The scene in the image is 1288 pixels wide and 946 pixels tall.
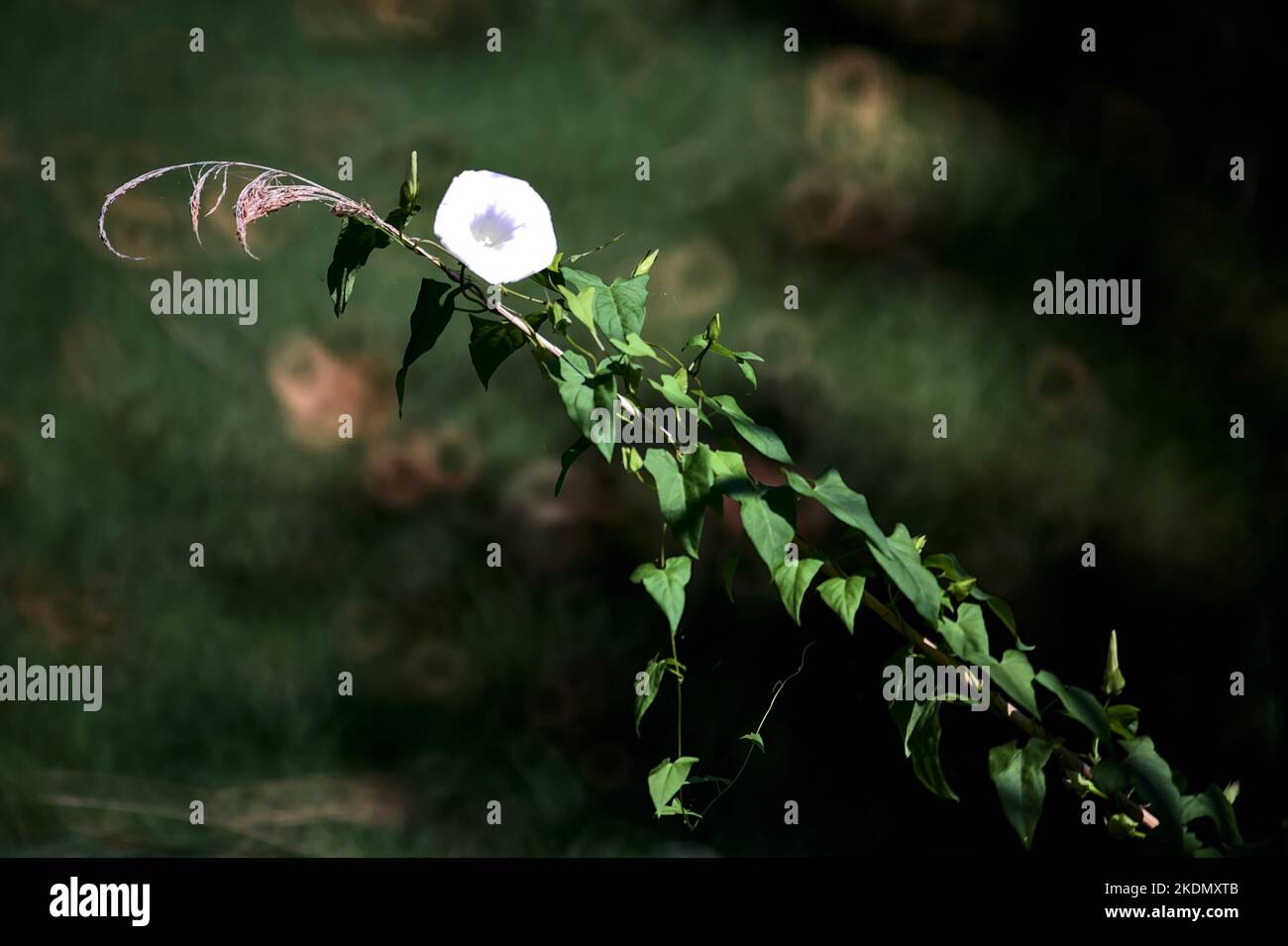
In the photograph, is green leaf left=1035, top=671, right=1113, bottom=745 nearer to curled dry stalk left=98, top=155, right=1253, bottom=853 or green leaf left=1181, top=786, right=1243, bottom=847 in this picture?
curled dry stalk left=98, top=155, right=1253, bottom=853

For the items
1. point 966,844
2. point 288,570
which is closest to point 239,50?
point 288,570

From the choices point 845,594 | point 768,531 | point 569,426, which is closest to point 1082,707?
point 845,594

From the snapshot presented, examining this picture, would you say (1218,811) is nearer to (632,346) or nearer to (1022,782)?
(1022,782)

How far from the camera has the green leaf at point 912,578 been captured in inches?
51.5

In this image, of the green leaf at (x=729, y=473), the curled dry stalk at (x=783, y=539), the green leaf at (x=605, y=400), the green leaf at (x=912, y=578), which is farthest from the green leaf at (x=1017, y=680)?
the green leaf at (x=605, y=400)

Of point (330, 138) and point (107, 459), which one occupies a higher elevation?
point (330, 138)

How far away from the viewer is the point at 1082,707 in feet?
4.62

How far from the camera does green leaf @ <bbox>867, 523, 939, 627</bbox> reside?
1.31m

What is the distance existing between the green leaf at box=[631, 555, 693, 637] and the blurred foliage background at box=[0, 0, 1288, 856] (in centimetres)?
51

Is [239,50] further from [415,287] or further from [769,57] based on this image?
[769,57]

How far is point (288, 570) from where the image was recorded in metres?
1.96

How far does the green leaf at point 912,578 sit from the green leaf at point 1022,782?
18cm

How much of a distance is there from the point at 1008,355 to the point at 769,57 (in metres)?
0.57

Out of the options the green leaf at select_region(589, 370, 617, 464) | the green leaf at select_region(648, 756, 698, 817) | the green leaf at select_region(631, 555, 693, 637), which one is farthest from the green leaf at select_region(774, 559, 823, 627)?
the green leaf at select_region(648, 756, 698, 817)
